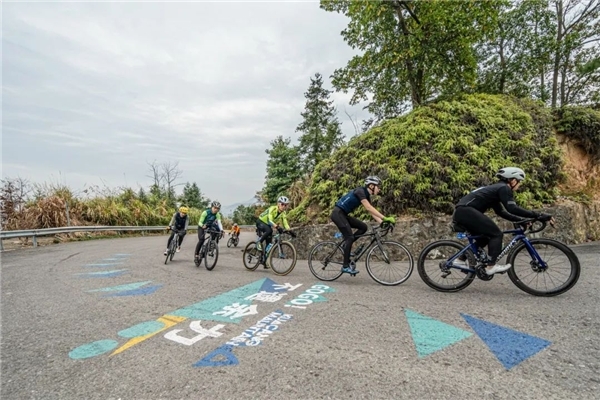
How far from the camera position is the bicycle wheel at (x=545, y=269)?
422 centimetres

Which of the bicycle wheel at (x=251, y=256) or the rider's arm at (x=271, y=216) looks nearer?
the rider's arm at (x=271, y=216)

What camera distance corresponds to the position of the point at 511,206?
4.29 metres

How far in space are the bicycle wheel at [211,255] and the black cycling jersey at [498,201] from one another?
605 centimetres

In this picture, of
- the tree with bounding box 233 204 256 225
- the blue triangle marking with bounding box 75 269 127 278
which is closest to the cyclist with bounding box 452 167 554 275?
the blue triangle marking with bounding box 75 269 127 278

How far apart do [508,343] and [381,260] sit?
9.38 feet

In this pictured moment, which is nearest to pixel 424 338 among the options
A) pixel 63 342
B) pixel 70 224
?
pixel 63 342

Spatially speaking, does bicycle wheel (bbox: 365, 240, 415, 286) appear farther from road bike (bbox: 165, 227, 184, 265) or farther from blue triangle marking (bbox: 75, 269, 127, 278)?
road bike (bbox: 165, 227, 184, 265)

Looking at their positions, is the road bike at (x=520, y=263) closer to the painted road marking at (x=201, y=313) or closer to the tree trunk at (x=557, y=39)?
the painted road marking at (x=201, y=313)

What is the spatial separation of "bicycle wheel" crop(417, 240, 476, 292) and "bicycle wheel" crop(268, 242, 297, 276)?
2998 millimetres

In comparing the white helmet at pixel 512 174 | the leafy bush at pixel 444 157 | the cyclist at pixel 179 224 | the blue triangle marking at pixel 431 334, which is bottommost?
the blue triangle marking at pixel 431 334

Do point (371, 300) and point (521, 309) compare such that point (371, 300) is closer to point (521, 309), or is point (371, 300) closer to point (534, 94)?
point (521, 309)

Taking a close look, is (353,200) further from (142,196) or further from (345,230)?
(142,196)

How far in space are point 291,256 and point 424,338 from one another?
4.19 meters

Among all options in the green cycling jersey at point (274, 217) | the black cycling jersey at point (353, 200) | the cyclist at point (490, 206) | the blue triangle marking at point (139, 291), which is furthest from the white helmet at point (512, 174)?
the blue triangle marking at point (139, 291)
